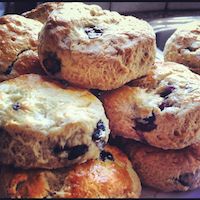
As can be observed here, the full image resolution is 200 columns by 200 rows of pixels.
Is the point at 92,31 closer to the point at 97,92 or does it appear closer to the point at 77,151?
the point at 97,92

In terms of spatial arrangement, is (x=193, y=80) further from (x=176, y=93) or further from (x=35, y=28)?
(x=35, y=28)

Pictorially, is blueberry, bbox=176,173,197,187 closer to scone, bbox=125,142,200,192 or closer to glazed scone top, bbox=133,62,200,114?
scone, bbox=125,142,200,192

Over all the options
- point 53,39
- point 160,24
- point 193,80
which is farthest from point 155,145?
point 160,24

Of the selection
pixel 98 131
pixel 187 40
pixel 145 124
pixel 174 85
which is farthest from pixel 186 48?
pixel 98 131

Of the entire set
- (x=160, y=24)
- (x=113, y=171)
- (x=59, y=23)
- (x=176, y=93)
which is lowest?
(x=160, y=24)

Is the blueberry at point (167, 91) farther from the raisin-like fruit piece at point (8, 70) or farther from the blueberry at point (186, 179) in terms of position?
the raisin-like fruit piece at point (8, 70)

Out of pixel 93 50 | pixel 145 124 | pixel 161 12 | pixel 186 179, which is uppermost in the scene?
pixel 93 50
